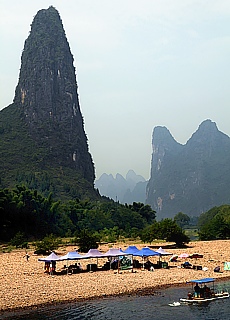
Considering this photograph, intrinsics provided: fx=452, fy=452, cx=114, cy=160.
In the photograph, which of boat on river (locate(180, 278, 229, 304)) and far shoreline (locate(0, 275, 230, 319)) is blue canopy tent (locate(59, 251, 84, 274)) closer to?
far shoreline (locate(0, 275, 230, 319))

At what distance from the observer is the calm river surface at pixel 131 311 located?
21953 millimetres

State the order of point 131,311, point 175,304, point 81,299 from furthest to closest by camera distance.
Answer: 1. point 81,299
2. point 175,304
3. point 131,311

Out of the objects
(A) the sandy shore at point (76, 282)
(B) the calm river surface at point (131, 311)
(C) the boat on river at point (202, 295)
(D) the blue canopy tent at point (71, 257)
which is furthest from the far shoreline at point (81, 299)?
(D) the blue canopy tent at point (71, 257)

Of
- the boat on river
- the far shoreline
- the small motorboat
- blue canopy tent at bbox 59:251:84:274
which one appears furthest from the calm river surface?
blue canopy tent at bbox 59:251:84:274

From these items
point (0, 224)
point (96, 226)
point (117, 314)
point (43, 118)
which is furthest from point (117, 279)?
point (43, 118)

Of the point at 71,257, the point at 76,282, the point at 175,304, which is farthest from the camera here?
the point at 71,257

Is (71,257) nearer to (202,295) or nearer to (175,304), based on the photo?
(202,295)

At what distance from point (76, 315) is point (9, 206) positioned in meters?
51.8

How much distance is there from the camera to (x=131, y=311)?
909 inches

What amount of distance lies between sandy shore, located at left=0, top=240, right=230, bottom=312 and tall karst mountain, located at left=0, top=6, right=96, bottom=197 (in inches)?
3483

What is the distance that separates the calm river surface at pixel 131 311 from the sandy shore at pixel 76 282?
1.72 meters

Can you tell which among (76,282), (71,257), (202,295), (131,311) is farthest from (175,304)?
(71,257)

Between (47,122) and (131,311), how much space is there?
142742 mm

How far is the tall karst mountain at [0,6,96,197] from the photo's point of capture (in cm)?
13738
